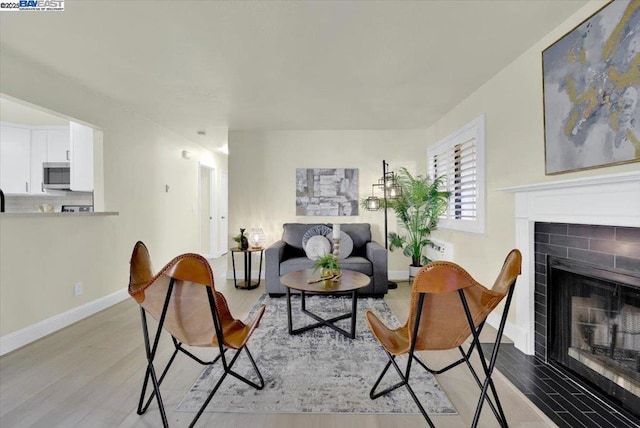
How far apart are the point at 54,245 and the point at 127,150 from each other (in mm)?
1511

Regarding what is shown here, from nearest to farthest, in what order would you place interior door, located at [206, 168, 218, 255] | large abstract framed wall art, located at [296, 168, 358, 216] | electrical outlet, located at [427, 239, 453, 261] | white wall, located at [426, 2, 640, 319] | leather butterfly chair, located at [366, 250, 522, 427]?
leather butterfly chair, located at [366, 250, 522, 427] < white wall, located at [426, 2, 640, 319] < electrical outlet, located at [427, 239, 453, 261] < large abstract framed wall art, located at [296, 168, 358, 216] < interior door, located at [206, 168, 218, 255]

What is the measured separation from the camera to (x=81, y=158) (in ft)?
11.2

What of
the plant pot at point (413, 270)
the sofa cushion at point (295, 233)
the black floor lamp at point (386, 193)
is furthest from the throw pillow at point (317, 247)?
the plant pot at point (413, 270)

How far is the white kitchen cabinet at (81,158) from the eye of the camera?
3418mm

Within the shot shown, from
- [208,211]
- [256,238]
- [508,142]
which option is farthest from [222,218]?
[508,142]

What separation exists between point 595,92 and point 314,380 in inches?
97.5

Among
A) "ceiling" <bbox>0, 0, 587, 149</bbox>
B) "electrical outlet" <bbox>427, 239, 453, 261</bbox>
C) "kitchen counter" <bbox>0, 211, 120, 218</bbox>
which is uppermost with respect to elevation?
"ceiling" <bbox>0, 0, 587, 149</bbox>

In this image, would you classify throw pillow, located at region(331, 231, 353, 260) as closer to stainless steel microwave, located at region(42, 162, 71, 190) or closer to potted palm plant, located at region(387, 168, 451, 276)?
potted palm plant, located at region(387, 168, 451, 276)

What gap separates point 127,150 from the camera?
3906 mm

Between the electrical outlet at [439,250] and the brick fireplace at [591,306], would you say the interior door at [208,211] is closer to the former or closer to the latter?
the electrical outlet at [439,250]

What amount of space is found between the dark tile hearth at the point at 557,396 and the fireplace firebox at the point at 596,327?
2.8 inches

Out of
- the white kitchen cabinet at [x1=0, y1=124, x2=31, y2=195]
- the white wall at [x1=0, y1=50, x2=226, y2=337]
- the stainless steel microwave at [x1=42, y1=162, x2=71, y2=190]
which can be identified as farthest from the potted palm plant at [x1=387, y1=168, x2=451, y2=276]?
the white kitchen cabinet at [x1=0, y1=124, x2=31, y2=195]

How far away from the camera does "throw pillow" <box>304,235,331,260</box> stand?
3996 mm

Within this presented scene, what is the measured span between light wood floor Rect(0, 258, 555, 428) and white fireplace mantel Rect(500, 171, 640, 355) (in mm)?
630
